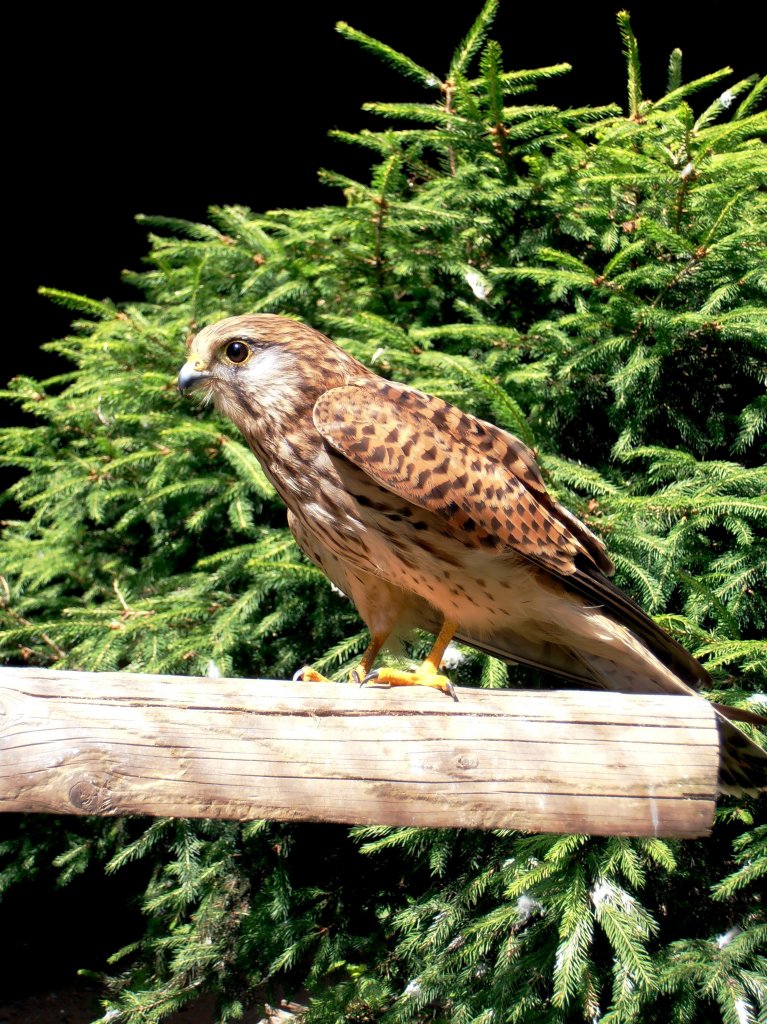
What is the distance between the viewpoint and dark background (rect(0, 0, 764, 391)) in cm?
442

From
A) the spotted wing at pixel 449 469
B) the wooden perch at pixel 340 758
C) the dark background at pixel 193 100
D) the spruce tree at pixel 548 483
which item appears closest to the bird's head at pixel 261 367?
the spotted wing at pixel 449 469

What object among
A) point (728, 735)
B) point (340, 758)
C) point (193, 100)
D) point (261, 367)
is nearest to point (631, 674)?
point (728, 735)

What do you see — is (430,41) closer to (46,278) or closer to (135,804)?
(46,278)

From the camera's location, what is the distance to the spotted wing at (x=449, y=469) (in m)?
1.95

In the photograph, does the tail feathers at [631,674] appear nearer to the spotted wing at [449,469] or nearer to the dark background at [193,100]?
the spotted wing at [449,469]

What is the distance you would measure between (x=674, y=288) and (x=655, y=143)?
16.8 inches

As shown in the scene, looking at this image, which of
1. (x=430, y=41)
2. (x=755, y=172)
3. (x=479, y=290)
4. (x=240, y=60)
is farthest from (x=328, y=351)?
(x=240, y=60)

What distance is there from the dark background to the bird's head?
9.41 ft

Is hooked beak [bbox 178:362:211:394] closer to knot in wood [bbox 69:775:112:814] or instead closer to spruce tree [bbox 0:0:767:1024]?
spruce tree [bbox 0:0:767:1024]

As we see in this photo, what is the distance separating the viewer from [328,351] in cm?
222

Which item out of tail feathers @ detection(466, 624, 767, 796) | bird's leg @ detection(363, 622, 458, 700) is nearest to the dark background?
tail feathers @ detection(466, 624, 767, 796)

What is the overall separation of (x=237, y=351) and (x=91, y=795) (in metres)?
1.08

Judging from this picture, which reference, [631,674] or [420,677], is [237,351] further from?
[631,674]

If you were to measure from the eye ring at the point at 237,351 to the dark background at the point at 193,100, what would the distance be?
2.91m
